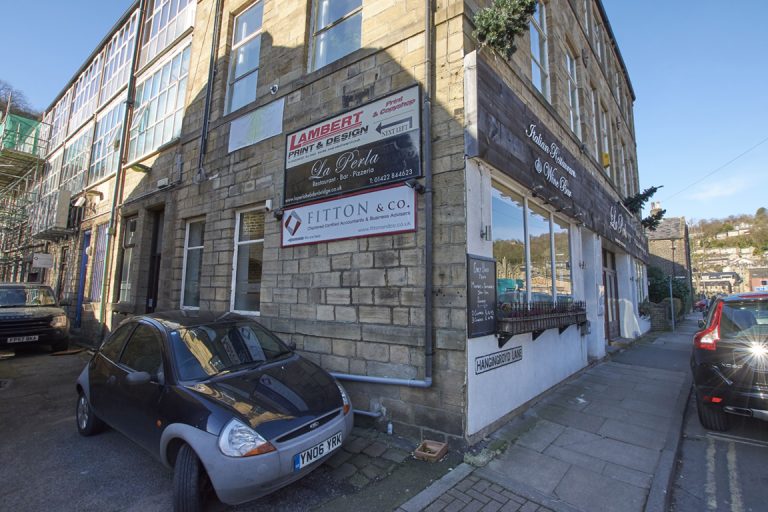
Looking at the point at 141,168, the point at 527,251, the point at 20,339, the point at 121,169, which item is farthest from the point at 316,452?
the point at 121,169

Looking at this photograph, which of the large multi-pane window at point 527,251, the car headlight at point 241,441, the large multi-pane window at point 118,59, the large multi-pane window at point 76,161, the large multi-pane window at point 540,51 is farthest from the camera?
the large multi-pane window at point 76,161

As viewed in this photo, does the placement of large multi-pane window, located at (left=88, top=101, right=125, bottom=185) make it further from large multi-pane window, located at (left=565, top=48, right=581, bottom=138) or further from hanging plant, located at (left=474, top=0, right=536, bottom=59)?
large multi-pane window, located at (left=565, top=48, right=581, bottom=138)

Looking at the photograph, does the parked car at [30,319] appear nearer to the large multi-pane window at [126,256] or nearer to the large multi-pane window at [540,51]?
the large multi-pane window at [126,256]

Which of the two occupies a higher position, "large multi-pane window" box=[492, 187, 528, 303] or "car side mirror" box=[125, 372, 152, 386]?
"large multi-pane window" box=[492, 187, 528, 303]

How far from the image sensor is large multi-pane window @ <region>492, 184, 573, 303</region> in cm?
514

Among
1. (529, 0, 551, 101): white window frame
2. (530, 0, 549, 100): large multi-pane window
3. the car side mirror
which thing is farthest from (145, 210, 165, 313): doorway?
(529, 0, 551, 101): white window frame

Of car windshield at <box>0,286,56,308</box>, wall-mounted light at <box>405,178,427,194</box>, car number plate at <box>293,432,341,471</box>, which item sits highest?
wall-mounted light at <box>405,178,427,194</box>

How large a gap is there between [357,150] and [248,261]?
3.37 metres

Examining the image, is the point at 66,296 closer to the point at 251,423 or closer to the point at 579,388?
the point at 251,423

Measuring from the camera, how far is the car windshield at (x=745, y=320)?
424 centimetres

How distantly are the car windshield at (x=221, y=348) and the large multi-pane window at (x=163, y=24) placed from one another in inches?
393

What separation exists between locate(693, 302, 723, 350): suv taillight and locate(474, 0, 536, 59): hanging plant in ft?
14.6

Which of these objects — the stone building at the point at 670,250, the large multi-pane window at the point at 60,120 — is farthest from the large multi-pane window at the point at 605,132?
the stone building at the point at 670,250

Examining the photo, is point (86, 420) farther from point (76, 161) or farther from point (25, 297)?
point (76, 161)
